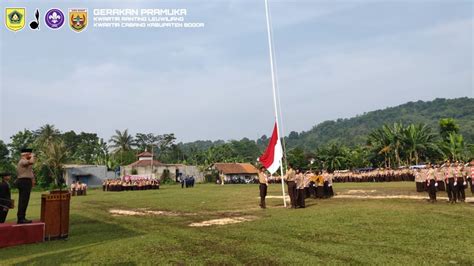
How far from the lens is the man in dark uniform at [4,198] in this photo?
10.1 m

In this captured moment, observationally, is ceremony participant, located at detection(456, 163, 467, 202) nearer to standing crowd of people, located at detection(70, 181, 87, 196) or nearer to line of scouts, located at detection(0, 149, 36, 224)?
line of scouts, located at detection(0, 149, 36, 224)

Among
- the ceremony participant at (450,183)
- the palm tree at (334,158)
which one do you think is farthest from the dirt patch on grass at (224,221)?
the palm tree at (334,158)

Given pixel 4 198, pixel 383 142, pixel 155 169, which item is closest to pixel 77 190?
pixel 4 198

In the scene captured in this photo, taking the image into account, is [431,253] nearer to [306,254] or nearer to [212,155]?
[306,254]

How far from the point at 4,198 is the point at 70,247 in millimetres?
3514

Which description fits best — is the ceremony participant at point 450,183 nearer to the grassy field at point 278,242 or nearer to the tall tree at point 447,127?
the grassy field at point 278,242

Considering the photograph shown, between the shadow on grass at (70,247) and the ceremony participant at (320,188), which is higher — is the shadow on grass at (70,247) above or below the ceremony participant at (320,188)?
below

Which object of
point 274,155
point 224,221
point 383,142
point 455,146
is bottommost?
point 224,221

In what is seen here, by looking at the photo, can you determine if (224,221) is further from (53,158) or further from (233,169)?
(233,169)

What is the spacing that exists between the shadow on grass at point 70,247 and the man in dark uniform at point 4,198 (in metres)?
1.64

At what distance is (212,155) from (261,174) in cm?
6695

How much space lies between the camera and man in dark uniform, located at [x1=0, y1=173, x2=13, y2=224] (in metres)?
10.1

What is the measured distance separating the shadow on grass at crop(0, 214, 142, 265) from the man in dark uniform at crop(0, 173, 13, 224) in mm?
1637

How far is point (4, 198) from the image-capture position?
10.3m
